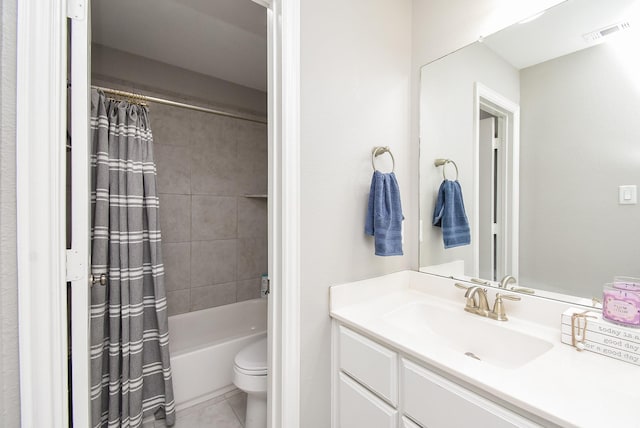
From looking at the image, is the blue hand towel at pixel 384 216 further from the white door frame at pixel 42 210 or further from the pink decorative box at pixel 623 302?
the white door frame at pixel 42 210

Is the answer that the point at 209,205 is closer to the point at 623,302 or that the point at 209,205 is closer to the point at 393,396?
the point at 393,396

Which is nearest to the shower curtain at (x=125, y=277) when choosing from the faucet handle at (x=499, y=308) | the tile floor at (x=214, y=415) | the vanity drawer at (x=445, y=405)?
the tile floor at (x=214, y=415)

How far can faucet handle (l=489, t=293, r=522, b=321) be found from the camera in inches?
41.8

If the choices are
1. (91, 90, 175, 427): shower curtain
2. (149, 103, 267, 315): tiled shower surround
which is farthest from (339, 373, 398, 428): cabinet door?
(149, 103, 267, 315): tiled shower surround

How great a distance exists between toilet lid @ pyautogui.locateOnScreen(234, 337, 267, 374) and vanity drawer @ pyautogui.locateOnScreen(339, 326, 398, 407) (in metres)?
0.58

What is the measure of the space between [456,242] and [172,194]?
2.10 metres

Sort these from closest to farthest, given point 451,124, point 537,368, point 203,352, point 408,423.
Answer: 1. point 537,368
2. point 408,423
3. point 451,124
4. point 203,352

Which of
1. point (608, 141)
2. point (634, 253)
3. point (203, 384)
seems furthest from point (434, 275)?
point (203, 384)

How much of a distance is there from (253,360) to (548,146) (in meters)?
1.76

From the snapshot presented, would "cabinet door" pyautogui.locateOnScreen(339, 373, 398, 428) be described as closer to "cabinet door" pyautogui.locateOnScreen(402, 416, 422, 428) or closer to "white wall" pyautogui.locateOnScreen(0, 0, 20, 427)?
"cabinet door" pyautogui.locateOnScreen(402, 416, 422, 428)

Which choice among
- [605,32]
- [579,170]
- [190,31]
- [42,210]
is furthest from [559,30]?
[190,31]

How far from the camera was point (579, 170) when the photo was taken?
970 mm

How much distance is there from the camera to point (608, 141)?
0.91 metres

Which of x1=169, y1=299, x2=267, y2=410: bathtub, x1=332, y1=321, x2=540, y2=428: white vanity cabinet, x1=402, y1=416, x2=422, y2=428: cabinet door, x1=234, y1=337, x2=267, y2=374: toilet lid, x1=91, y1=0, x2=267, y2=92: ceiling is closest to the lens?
x1=332, y1=321, x2=540, y2=428: white vanity cabinet
